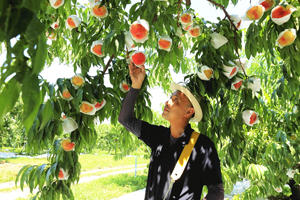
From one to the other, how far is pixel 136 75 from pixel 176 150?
37 cm

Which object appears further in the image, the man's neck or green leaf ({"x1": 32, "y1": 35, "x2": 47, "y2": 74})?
the man's neck

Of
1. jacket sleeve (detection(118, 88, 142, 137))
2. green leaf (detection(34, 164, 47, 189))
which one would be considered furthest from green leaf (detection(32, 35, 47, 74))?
green leaf (detection(34, 164, 47, 189))

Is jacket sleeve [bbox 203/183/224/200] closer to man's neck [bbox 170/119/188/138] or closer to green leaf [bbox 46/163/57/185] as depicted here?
man's neck [bbox 170/119/188/138]

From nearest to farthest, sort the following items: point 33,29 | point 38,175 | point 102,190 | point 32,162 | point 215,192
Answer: point 33,29, point 215,192, point 38,175, point 102,190, point 32,162

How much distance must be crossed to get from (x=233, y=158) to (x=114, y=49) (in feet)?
2.47

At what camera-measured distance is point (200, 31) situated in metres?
1.28

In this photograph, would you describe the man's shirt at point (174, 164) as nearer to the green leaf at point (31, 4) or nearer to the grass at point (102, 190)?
the green leaf at point (31, 4)

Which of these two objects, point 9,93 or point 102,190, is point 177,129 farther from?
point 102,190

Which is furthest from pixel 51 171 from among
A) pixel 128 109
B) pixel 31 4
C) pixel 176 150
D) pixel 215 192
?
pixel 31 4

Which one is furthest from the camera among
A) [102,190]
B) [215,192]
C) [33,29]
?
[102,190]

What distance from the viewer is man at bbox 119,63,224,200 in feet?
3.29

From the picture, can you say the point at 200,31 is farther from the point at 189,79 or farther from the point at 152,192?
the point at 152,192

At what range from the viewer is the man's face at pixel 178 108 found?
45.8 inches

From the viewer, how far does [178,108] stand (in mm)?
1176
